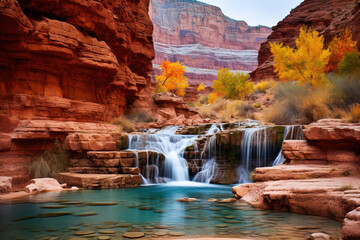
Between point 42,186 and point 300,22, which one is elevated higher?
point 300,22

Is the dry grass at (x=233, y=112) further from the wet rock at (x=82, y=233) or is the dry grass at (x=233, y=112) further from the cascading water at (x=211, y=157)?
the wet rock at (x=82, y=233)

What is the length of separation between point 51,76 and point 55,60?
803 mm

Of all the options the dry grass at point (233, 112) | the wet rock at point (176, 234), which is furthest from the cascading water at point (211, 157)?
the dry grass at point (233, 112)

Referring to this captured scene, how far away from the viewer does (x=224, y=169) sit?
1014 cm

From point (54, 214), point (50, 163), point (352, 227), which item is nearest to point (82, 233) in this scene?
point (54, 214)

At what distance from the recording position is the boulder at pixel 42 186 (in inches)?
295

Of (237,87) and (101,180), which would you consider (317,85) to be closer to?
(237,87)

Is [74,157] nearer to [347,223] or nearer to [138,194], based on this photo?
[138,194]

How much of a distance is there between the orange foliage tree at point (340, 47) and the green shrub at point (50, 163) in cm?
1608

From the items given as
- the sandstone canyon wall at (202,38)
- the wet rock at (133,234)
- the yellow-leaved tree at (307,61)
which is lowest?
the wet rock at (133,234)

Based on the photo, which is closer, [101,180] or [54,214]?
[54,214]

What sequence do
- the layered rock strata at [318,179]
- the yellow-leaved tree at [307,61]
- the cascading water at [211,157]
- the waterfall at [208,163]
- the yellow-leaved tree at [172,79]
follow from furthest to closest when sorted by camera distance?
the yellow-leaved tree at [172,79] → the yellow-leaved tree at [307,61] → the waterfall at [208,163] → the cascading water at [211,157] → the layered rock strata at [318,179]

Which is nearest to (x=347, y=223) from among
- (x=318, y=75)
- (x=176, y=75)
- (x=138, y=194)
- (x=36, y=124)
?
(x=138, y=194)

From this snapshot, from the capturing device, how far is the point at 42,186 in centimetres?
775
